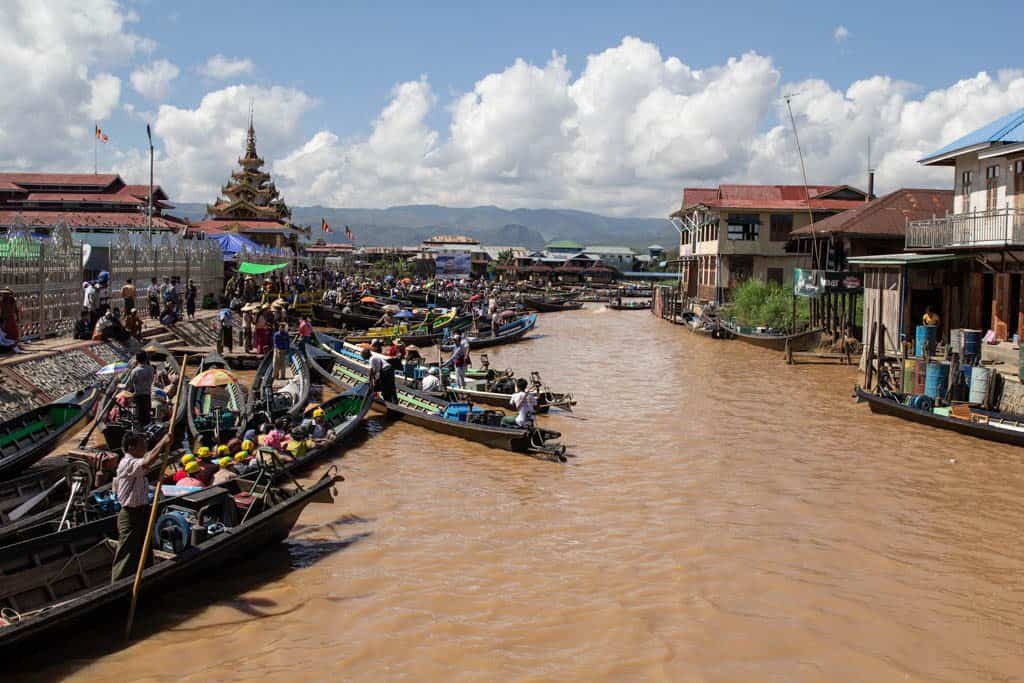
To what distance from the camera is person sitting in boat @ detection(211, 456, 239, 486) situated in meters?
10.8

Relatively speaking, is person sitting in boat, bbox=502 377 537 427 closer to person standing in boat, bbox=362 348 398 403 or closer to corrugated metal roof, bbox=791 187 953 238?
person standing in boat, bbox=362 348 398 403

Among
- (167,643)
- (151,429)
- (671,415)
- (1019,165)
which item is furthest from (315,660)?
(1019,165)

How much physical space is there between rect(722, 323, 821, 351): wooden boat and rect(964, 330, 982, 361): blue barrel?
40.5 feet

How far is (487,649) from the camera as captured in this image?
27.3ft

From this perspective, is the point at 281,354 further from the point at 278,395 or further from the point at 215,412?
the point at 215,412

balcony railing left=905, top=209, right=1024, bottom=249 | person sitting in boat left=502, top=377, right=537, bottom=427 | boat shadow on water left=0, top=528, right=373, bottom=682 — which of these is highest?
balcony railing left=905, top=209, right=1024, bottom=249

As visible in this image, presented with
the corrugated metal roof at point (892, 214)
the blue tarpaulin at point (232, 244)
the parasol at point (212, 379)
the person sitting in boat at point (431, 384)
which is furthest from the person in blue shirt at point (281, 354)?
the corrugated metal roof at point (892, 214)

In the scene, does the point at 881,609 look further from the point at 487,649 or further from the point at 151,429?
the point at 151,429

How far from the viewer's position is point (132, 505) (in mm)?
8305

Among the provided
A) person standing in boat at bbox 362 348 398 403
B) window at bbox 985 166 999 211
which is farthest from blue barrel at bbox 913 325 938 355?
person standing in boat at bbox 362 348 398 403

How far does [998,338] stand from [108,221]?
3876 cm

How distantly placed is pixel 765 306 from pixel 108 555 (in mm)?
33416

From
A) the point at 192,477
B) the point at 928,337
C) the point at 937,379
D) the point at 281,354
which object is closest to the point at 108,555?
the point at 192,477

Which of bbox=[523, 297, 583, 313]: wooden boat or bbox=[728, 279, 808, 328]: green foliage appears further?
bbox=[523, 297, 583, 313]: wooden boat
